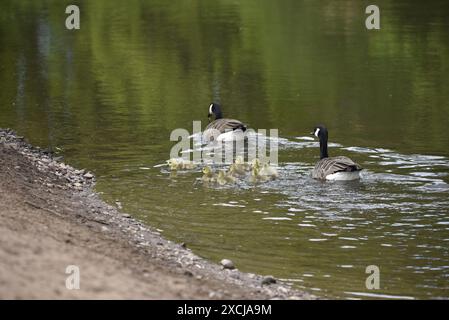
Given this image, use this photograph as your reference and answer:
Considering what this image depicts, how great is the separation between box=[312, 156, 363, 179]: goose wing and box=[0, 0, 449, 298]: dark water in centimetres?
Result: 28

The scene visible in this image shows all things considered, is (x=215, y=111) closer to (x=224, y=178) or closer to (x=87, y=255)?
(x=224, y=178)

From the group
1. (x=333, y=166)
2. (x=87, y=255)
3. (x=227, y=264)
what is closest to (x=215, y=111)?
(x=333, y=166)

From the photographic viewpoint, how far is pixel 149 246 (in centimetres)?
1420

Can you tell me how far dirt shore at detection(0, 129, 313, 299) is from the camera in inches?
392

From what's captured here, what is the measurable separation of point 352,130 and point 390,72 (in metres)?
9.82

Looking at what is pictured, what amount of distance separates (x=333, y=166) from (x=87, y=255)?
8.34 metres

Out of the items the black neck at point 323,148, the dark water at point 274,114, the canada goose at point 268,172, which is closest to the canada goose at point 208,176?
the dark water at point 274,114

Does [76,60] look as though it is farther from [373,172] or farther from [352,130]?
[373,172]

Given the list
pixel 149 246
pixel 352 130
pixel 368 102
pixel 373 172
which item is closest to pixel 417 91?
pixel 368 102

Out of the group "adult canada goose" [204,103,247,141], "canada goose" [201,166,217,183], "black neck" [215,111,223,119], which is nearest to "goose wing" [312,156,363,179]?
"canada goose" [201,166,217,183]

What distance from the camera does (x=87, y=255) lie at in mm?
11242

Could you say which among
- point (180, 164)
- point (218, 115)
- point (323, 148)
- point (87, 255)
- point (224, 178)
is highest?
point (218, 115)

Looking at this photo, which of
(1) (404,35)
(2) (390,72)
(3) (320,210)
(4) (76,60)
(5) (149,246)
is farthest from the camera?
(1) (404,35)

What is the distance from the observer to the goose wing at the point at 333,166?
18.6 m
